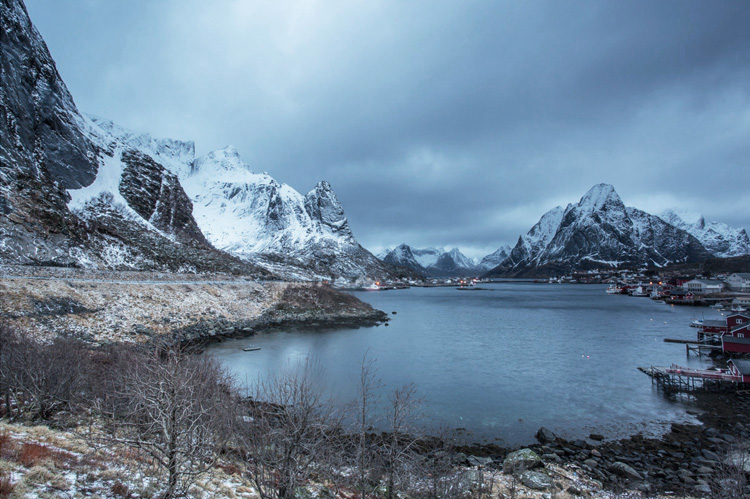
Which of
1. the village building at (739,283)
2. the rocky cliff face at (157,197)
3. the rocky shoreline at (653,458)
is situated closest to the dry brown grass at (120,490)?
the rocky shoreline at (653,458)

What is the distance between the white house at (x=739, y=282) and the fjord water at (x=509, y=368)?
101 m

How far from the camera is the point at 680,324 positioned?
2547 inches

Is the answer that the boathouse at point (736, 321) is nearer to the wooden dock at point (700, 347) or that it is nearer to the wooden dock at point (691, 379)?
the wooden dock at point (700, 347)

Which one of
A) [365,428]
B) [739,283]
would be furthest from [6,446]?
[739,283]

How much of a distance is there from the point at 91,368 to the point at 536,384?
30636 millimetres

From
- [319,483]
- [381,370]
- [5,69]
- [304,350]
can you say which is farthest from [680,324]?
[5,69]

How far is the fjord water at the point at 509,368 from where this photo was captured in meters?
22.2

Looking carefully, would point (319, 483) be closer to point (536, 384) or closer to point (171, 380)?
point (171, 380)

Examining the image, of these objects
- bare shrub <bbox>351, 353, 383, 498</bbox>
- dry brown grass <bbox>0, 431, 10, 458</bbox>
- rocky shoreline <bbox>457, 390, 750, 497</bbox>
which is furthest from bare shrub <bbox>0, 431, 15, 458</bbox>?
rocky shoreline <bbox>457, 390, 750, 497</bbox>

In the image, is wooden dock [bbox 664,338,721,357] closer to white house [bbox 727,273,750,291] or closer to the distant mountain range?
the distant mountain range

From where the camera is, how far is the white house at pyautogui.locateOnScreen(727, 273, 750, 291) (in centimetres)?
12505

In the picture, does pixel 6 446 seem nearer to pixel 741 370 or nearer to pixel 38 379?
pixel 38 379

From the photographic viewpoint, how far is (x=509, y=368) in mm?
34688

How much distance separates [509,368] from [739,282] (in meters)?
154
